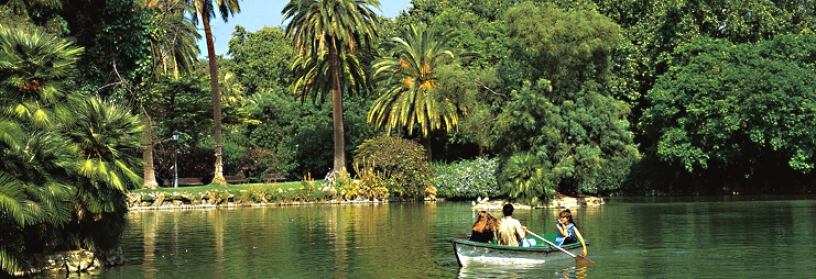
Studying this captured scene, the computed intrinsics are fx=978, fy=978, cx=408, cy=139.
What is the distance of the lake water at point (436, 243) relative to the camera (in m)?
25.7

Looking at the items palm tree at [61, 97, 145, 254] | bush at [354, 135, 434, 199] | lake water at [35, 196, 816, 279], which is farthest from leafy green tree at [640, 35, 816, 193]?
palm tree at [61, 97, 145, 254]

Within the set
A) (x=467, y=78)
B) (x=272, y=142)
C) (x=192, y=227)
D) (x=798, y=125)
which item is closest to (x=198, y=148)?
(x=272, y=142)

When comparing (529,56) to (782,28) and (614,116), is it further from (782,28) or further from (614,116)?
(782,28)

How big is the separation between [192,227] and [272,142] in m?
39.5

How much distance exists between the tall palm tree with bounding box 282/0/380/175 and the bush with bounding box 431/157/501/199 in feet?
23.5

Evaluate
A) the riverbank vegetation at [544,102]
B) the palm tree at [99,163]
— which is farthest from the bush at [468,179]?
the palm tree at [99,163]

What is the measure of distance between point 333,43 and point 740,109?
27041 mm

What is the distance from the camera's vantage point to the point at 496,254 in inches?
1022

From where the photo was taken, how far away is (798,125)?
59.7m

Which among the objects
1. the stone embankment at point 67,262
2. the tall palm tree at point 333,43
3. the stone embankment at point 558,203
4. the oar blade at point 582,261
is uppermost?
the tall palm tree at point 333,43

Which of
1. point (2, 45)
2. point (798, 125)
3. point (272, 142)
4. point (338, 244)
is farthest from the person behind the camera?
point (272, 142)

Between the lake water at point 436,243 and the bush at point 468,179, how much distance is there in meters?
10.3

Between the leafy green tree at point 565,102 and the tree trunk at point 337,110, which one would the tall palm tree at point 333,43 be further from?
the leafy green tree at point 565,102

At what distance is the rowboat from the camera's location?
84.5 ft
